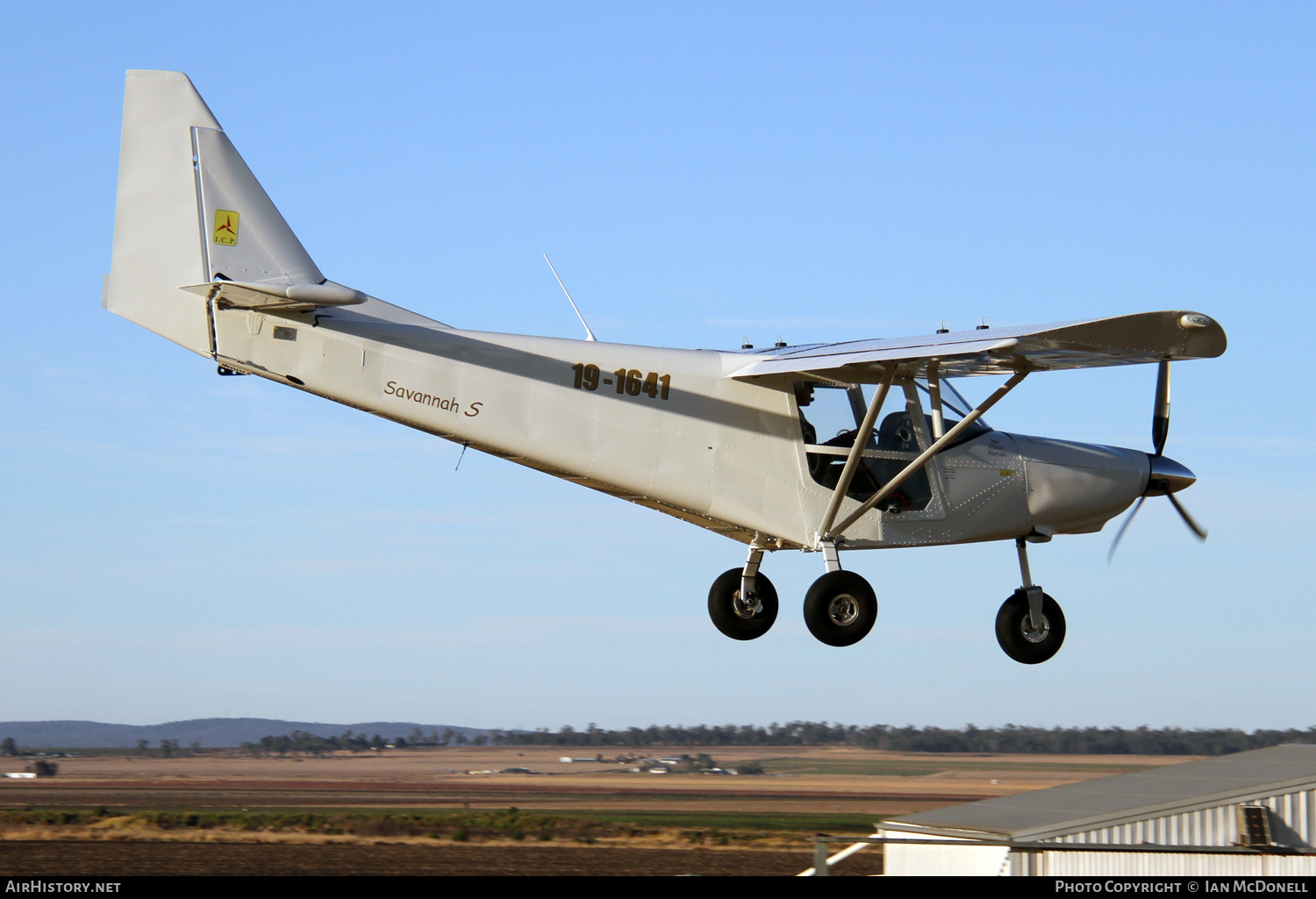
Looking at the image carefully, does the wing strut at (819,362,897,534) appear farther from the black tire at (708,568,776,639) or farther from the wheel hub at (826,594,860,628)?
the black tire at (708,568,776,639)

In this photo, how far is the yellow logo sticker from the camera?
41.9ft

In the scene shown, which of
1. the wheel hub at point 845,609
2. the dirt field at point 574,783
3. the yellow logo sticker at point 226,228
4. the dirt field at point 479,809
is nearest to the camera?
the yellow logo sticker at point 226,228

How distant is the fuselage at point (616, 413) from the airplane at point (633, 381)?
17 millimetres

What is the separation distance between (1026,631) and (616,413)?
16.7 feet

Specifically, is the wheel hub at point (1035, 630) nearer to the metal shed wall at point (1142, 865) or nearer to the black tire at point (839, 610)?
the black tire at point (839, 610)

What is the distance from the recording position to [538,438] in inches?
505

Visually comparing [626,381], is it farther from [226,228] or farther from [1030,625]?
[1030,625]

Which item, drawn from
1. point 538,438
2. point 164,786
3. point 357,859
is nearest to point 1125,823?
point 538,438

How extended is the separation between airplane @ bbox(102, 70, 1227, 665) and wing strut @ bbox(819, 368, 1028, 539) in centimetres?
3

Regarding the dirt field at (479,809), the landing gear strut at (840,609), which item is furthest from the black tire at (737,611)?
the dirt field at (479,809)

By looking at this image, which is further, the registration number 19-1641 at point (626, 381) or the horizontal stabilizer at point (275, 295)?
the registration number 19-1641 at point (626, 381)

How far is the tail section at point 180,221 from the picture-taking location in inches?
494

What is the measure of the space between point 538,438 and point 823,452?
2.84 m
